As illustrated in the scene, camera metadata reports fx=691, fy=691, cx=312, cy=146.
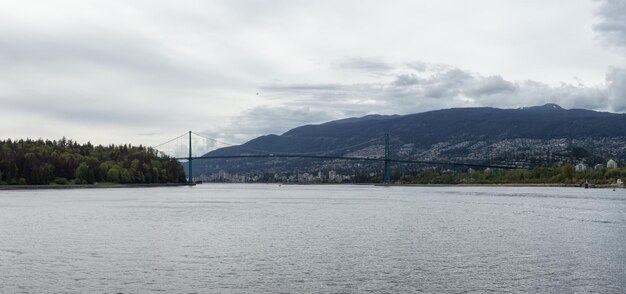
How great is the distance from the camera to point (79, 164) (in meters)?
142

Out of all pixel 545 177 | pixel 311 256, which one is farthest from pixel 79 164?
pixel 311 256

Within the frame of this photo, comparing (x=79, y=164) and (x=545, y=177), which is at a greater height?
(x=79, y=164)

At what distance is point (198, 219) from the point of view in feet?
152

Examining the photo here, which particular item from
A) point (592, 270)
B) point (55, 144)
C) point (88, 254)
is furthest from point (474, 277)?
point (55, 144)

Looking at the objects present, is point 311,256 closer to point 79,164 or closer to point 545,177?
point 79,164

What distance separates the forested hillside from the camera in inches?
5027

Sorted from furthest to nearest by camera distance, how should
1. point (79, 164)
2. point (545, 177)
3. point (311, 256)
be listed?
point (545, 177), point (79, 164), point (311, 256)

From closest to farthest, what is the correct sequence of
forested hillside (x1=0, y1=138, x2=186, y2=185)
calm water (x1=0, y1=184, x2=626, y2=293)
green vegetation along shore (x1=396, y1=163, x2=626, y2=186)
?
calm water (x1=0, y1=184, x2=626, y2=293)
forested hillside (x1=0, y1=138, x2=186, y2=185)
green vegetation along shore (x1=396, y1=163, x2=626, y2=186)

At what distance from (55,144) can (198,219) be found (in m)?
135

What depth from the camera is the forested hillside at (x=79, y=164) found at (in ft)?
419

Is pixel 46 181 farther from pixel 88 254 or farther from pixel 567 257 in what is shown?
pixel 567 257

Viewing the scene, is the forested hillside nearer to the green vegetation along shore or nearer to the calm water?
the green vegetation along shore

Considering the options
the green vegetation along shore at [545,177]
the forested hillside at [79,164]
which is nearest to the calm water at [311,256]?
the forested hillside at [79,164]

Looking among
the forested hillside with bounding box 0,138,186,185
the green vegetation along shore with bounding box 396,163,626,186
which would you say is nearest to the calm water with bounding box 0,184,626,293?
the forested hillside with bounding box 0,138,186,185
